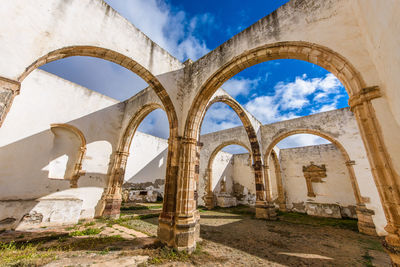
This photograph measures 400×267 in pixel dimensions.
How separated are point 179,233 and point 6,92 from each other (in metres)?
3.86

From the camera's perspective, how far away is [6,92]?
2.16 meters

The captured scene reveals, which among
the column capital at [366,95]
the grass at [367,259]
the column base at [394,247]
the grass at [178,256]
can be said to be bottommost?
the grass at [367,259]

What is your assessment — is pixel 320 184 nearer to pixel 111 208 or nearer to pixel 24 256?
pixel 111 208

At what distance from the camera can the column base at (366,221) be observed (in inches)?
226

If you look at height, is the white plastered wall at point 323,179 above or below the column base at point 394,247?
above

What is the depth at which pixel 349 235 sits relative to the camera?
5477 millimetres

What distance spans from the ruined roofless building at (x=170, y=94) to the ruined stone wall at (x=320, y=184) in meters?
4.10

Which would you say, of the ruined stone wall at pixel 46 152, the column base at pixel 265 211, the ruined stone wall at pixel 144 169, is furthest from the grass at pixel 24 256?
the column base at pixel 265 211

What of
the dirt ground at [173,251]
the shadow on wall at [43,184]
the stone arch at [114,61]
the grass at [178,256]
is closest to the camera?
the stone arch at [114,61]

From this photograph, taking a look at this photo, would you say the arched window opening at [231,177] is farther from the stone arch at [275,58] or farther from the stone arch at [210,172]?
the stone arch at [275,58]

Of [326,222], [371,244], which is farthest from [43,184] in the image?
[326,222]

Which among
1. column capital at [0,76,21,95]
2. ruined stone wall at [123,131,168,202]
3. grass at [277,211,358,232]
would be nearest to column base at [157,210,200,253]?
column capital at [0,76,21,95]

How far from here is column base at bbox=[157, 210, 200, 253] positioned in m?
3.41

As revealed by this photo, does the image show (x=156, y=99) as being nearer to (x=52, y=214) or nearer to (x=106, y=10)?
(x=106, y=10)
